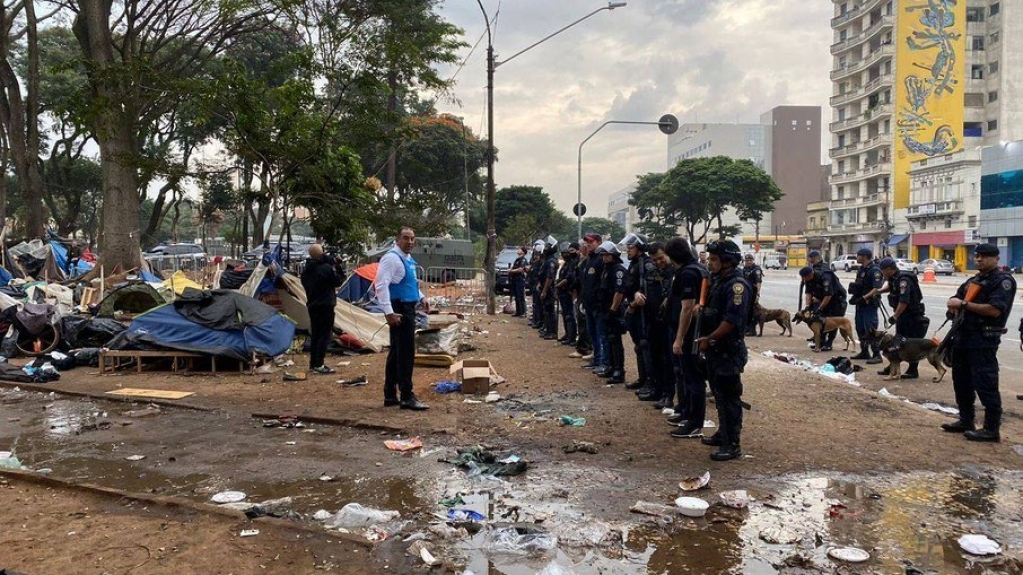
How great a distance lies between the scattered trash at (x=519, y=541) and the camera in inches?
148

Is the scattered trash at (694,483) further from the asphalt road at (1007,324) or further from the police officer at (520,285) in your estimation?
the police officer at (520,285)

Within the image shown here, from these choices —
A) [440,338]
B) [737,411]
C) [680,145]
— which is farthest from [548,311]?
[680,145]

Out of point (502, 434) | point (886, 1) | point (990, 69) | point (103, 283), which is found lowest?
point (502, 434)

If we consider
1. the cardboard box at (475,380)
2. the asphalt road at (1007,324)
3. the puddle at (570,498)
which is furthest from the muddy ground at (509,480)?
the asphalt road at (1007,324)

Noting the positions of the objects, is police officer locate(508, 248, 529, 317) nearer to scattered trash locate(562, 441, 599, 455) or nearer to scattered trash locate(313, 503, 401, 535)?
scattered trash locate(562, 441, 599, 455)

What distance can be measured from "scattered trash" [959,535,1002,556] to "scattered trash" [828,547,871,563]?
0.58 metres

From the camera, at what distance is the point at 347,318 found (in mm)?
11359

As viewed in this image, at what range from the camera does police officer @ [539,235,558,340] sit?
44.8ft

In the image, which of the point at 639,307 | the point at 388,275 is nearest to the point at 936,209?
the point at 639,307

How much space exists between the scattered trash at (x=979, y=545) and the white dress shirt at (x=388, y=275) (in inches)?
192

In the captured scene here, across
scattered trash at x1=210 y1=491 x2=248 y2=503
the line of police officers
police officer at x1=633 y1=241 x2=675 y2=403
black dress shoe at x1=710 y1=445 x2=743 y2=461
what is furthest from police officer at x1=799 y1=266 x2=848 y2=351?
scattered trash at x1=210 y1=491 x2=248 y2=503

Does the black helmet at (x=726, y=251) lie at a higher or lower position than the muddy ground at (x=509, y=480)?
higher

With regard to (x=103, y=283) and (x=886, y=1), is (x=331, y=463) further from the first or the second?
(x=886, y=1)

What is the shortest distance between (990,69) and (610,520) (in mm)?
67070
